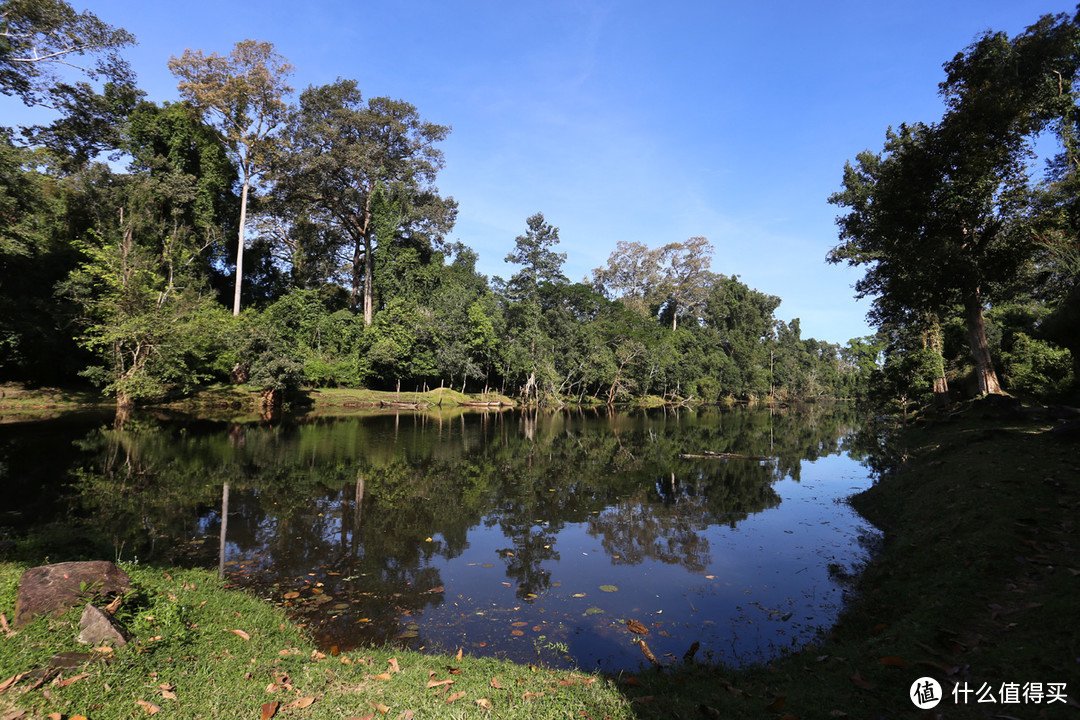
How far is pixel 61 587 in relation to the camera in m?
4.25

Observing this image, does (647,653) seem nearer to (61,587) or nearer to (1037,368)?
(61,587)

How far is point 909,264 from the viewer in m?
16.8

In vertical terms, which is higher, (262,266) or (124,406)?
(262,266)

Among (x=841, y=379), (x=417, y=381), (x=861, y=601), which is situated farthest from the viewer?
(x=841, y=379)

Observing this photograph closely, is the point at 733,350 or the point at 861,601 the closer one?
the point at 861,601

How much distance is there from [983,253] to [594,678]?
65.8ft

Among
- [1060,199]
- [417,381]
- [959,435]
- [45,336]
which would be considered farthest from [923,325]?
[45,336]

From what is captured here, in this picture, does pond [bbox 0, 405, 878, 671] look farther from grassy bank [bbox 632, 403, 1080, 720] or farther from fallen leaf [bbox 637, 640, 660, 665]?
grassy bank [bbox 632, 403, 1080, 720]

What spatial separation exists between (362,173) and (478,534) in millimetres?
44405

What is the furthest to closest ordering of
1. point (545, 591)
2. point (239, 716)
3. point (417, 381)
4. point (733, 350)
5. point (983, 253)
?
1. point (733, 350)
2. point (417, 381)
3. point (983, 253)
4. point (545, 591)
5. point (239, 716)

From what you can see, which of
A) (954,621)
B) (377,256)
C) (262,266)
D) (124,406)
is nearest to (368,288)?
(377,256)

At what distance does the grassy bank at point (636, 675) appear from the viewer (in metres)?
3.53

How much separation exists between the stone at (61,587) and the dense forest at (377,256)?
56.3 ft

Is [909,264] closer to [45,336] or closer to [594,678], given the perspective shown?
[594,678]
